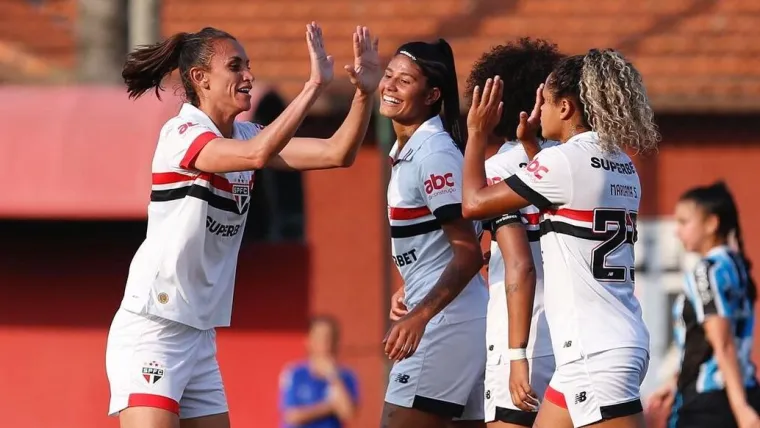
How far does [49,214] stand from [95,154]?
622 millimetres

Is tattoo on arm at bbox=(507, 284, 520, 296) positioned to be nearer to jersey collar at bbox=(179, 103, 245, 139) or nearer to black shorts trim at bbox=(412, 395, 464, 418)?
black shorts trim at bbox=(412, 395, 464, 418)

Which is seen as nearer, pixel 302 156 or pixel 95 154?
pixel 302 156

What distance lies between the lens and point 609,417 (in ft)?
16.8

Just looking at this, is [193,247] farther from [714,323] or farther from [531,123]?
[714,323]

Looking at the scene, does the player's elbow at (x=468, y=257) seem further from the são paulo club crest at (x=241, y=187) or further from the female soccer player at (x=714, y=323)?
the female soccer player at (x=714, y=323)

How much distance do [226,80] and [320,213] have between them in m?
7.05

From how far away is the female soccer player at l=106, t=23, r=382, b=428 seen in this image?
5570 millimetres

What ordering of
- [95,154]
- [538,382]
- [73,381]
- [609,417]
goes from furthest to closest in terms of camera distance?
[73,381] → [95,154] → [538,382] → [609,417]

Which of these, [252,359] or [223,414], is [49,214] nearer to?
[252,359]

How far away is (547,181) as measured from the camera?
5207 mm

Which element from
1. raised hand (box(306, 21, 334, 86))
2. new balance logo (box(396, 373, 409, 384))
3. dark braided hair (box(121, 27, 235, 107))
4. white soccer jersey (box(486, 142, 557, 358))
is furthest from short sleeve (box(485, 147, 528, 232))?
dark braided hair (box(121, 27, 235, 107))

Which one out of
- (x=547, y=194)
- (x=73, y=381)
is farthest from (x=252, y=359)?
(x=547, y=194)

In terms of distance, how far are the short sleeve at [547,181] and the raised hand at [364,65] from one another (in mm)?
761

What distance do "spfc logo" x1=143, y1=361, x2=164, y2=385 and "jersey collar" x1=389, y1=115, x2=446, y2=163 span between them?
135cm
